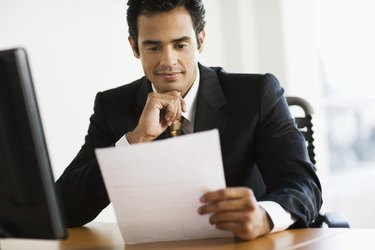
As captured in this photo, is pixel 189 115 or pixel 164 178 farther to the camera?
pixel 189 115

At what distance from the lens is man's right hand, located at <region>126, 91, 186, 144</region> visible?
191 centimetres

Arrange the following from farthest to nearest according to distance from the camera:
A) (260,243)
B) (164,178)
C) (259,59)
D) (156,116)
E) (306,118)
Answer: (259,59) < (306,118) < (156,116) < (260,243) < (164,178)

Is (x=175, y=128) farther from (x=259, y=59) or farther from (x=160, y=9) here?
(x=259, y=59)

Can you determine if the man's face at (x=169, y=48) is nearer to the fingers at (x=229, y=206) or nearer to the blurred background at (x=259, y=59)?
the fingers at (x=229, y=206)

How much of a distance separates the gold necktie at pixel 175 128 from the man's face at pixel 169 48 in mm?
111

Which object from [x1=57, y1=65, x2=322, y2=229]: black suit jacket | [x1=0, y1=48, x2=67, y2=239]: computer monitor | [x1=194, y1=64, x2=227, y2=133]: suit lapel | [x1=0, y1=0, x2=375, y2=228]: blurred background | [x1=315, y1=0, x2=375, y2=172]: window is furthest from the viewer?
[x1=315, y1=0, x2=375, y2=172]: window

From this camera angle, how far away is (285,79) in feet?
12.9

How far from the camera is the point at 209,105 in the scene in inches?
82.4

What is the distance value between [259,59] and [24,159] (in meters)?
3.03

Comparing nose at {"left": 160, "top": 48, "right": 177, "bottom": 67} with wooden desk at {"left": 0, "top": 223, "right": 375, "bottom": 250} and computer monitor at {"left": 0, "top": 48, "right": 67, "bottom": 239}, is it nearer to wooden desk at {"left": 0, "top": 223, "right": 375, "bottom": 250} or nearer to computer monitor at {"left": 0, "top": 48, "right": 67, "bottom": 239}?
wooden desk at {"left": 0, "top": 223, "right": 375, "bottom": 250}

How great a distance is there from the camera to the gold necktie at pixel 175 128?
2.10 meters

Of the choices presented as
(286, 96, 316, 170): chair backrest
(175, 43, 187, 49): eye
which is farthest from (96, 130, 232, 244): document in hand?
(286, 96, 316, 170): chair backrest

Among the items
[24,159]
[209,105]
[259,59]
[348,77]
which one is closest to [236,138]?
[209,105]

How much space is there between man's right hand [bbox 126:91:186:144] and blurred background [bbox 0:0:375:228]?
3.74 feet
